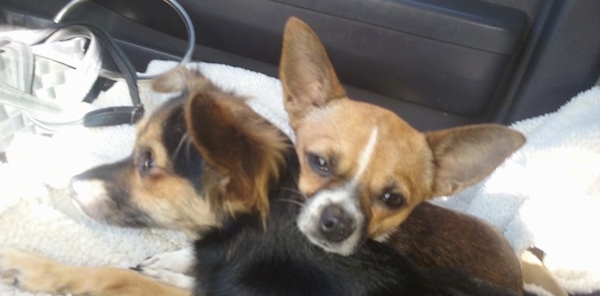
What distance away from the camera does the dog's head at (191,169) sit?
1.43 m

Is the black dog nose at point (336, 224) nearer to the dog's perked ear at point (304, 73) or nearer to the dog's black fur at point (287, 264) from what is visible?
the dog's black fur at point (287, 264)

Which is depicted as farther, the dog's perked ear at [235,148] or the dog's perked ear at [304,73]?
the dog's perked ear at [304,73]

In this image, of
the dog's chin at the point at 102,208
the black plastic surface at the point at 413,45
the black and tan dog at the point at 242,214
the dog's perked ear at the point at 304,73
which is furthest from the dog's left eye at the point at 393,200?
the black plastic surface at the point at 413,45

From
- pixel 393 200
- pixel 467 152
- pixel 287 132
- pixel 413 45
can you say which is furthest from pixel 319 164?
pixel 413 45

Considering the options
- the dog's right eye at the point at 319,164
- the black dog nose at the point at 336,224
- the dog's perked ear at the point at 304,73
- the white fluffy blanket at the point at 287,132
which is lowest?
the white fluffy blanket at the point at 287,132

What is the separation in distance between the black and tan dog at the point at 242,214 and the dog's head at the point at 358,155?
0.23ft

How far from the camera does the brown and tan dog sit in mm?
1899

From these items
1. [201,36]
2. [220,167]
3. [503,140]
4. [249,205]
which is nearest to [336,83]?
[503,140]

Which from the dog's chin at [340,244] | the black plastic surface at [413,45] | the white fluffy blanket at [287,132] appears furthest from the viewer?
the black plastic surface at [413,45]

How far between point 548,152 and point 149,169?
172 centimetres

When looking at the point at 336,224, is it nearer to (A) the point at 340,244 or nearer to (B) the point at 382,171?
(A) the point at 340,244

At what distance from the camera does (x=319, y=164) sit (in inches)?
79.4

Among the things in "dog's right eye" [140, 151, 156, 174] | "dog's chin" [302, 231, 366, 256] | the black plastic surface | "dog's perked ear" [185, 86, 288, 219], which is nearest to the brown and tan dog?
"dog's chin" [302, 231, 366, 256]

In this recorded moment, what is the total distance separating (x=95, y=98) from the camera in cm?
285
